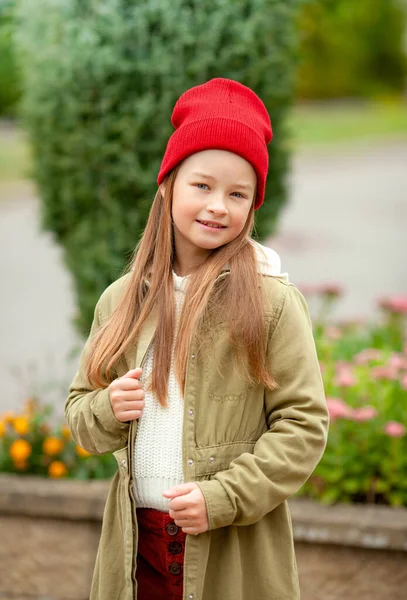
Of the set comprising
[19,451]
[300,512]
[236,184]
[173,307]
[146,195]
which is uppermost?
[146,195]

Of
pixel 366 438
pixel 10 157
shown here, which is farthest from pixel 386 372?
pixel 10 157

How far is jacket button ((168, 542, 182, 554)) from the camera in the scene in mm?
1943

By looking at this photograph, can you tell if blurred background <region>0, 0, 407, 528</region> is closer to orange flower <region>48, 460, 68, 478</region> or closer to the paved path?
orange flower <region>48, 460, 68, 478</region>

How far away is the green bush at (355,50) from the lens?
24.4 meters

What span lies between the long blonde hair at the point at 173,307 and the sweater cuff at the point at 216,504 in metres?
0.24

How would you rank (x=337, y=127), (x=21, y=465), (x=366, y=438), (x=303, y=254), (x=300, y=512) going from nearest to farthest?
(x=300, y=512)
(x=366, y=438)
(x=21, y=465)
(x=303, y=254)
(x=337, y=127)

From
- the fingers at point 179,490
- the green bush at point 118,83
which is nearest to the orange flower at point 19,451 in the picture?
the green bush at point 118,83

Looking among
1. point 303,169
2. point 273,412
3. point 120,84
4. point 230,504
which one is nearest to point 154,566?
point 230,504

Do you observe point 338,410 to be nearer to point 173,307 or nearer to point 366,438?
point 366,438

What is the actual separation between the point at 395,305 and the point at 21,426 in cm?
198

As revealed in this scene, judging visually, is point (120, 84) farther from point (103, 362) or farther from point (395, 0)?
point (395, 0)

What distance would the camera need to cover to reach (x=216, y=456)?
1.87 meters

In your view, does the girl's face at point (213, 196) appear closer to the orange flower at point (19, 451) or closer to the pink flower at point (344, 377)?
the pink flower at point (344, 377)

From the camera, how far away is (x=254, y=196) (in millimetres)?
1998
